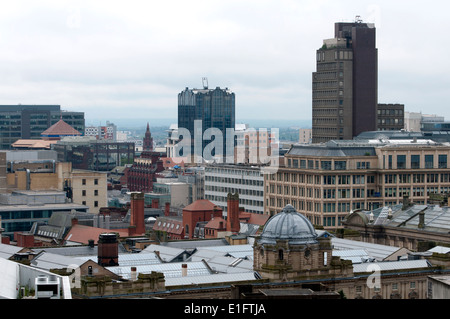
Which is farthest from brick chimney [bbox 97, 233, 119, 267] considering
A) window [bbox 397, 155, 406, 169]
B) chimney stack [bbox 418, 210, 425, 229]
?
window [bbox 397, 155, 406, 169]

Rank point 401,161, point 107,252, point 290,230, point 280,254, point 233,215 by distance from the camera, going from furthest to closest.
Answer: point 401,161
point 233,215
point 107,252
point 280,254
point 290,230

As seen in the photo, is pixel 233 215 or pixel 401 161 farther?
pixel 401 161

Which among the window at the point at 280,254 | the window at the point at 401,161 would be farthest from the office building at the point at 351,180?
the window at the point at 280,254

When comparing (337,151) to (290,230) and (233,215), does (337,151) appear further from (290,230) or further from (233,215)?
(290,230)

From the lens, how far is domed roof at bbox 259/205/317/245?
4225 inches

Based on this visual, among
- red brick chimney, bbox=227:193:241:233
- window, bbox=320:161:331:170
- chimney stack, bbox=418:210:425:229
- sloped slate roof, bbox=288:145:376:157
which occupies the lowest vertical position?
red brick chimney, bbox=227:193:241:233

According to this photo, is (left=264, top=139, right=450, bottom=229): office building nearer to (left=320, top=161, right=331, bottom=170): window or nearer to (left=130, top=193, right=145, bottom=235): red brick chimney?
(left=320, top=161, right=331, bottom=170): window

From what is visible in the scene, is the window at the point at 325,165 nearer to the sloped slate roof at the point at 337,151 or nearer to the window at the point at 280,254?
the sloped slate roof at the point at 337,151

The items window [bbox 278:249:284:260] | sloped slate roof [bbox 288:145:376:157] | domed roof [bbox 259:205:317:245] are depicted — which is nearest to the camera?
domed roof [bbox 259:205:317:245]

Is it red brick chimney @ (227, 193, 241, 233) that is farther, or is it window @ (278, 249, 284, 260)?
red brick chimney @ (227, 193, 241, 233)

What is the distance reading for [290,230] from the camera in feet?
352

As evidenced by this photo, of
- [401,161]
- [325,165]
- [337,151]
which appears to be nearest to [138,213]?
[325,165]
